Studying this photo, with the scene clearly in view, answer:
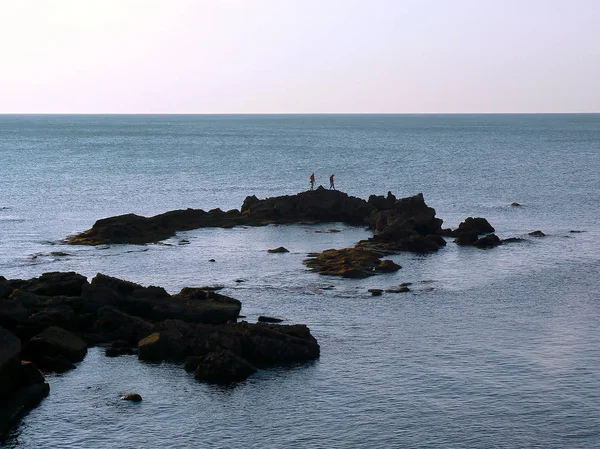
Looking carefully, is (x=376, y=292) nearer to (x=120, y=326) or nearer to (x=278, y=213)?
(x=120, y=326)

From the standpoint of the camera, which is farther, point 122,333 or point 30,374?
point 122,333

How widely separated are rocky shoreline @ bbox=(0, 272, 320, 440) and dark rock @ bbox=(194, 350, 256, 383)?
0.05 meters

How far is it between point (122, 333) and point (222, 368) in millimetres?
9411

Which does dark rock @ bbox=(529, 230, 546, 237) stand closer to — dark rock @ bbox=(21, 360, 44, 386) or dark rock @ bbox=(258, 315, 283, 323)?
dark rock @ bbox=(258, 315, 283, 323)

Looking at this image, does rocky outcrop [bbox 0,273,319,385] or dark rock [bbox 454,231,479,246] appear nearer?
rocky outcrop [bbox 0,273,319,385]

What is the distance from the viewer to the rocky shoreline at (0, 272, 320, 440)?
1806 inches

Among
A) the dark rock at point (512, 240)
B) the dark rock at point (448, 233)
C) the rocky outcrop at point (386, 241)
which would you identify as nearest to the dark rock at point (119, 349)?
the rocky outcrop at point (386, 241)

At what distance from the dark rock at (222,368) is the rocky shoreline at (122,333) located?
5 centimetres

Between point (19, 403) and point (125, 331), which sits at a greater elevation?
point (125, 331)

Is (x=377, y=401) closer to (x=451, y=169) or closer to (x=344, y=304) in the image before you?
(x=344, y=304)

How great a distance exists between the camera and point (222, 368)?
1897 inches

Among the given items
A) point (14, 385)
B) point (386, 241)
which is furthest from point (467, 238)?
point (14, 385)

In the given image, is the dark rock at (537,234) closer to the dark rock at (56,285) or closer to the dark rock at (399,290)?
the dark rock at (399,290)

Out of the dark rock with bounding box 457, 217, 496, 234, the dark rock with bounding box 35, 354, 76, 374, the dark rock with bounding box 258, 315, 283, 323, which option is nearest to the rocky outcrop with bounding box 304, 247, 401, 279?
the dark rock with bounding box 258, 315, 283, 323
